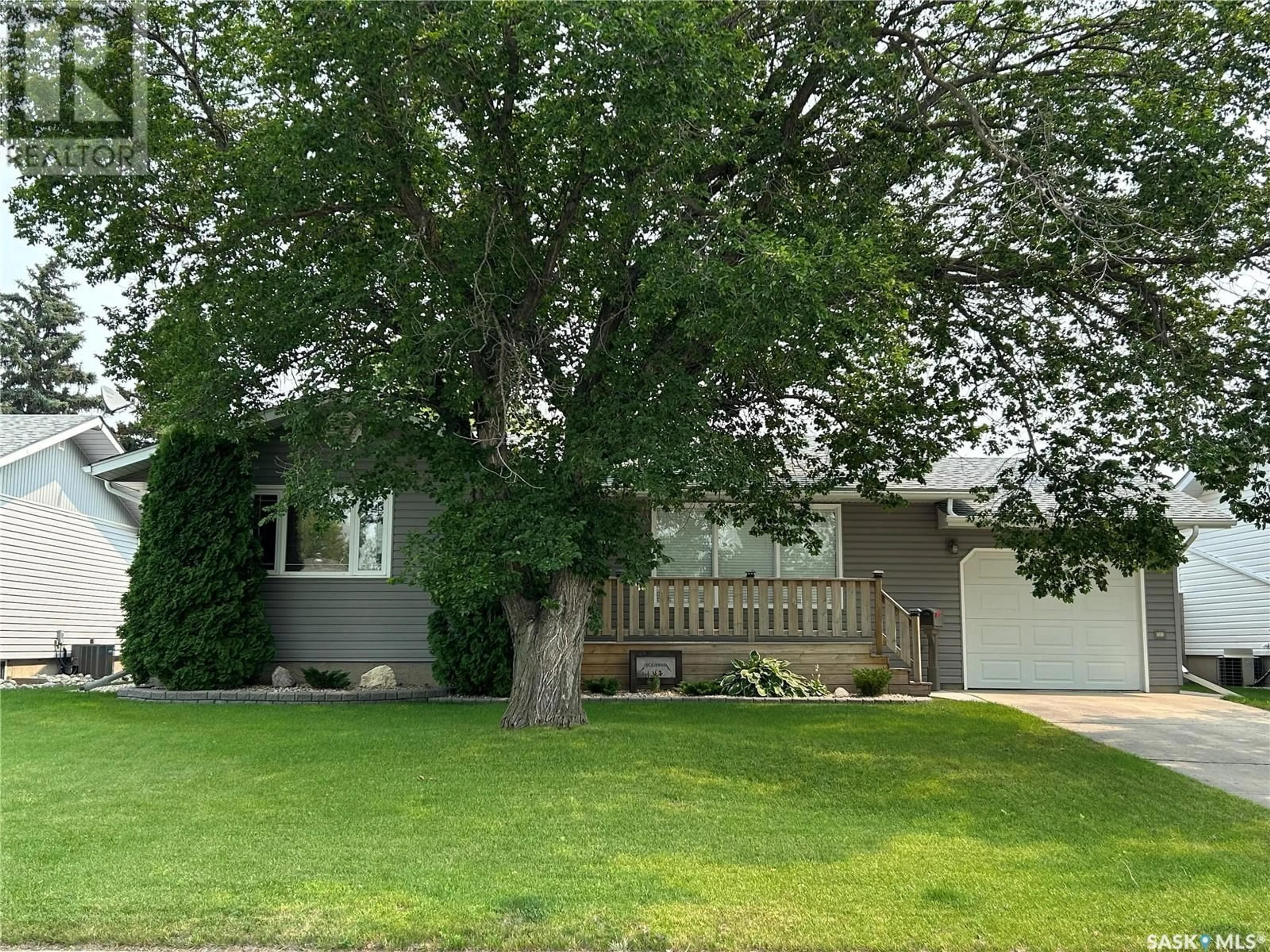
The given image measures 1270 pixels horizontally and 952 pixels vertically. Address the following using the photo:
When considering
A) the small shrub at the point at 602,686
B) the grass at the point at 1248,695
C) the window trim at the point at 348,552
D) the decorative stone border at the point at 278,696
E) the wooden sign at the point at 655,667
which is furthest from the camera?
the grass at the point at 1248,695

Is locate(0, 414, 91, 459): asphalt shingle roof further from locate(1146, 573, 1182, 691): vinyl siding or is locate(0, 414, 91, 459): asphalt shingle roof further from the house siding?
locate(1146, 573, 1182, 691): vinyl siding

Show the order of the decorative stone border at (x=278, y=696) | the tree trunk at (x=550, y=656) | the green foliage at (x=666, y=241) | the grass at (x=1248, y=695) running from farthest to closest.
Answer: the grass at (x=1248, y=695) < the decorative stone border at (x=278, y=696) < the tree trunk at (x=550, y=656) < the green foliage at (x=666, y=241)

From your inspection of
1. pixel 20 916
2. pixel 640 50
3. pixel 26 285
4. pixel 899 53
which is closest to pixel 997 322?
pixel 899 53

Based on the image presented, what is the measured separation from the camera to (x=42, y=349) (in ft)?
111

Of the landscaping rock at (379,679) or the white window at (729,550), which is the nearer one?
the landscaping rock at (379,679)

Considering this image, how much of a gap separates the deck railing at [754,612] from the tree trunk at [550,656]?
167 inches

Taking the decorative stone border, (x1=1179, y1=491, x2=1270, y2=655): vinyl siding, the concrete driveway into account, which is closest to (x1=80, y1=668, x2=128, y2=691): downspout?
the decorative stone border

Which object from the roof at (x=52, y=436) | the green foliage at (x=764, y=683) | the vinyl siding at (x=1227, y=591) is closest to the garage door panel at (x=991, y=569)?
the green foliage at (x=764, y=683)

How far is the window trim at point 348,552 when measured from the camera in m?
14.1

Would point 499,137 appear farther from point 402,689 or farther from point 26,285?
point 26,285

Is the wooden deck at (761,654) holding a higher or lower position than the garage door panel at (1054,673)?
higher

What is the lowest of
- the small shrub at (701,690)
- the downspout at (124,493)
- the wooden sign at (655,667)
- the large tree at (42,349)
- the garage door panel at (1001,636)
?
the small shrub at (701,690)

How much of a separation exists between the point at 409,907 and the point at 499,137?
638 cm

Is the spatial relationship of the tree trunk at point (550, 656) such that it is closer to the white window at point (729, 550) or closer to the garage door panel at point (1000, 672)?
the white window at point (729, 550)
